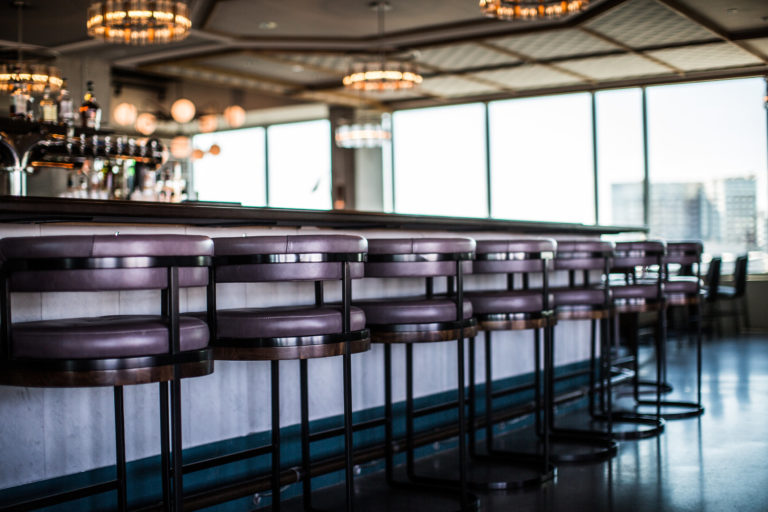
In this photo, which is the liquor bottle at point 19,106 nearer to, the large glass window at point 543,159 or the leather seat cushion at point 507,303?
the leather seat cushion at point 507,303

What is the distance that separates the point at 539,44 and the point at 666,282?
4.49 m

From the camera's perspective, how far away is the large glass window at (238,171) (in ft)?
42.4

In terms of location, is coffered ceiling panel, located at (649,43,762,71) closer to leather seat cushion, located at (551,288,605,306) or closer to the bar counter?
the bar counter

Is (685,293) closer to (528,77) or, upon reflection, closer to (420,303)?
(420,303)

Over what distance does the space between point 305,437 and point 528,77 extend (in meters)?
8.29

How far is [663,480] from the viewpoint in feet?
10.9

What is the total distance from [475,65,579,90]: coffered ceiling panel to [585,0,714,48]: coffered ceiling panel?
4.72ft

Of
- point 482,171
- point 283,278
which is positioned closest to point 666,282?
point 283,278

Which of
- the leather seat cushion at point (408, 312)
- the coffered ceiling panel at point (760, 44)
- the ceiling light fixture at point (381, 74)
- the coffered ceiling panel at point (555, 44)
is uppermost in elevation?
the coffered ceiling panel at point (555, 44)

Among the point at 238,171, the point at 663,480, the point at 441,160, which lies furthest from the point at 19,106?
the point at 238,171

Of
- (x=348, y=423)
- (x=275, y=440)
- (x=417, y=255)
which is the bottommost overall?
(x=275, y=440)

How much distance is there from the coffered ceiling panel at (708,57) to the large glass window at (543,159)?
1.71m

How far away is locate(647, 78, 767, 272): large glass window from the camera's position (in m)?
10.4

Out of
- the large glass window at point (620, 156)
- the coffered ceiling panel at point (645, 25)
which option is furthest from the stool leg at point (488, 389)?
the large glass window at point (620, 156)
